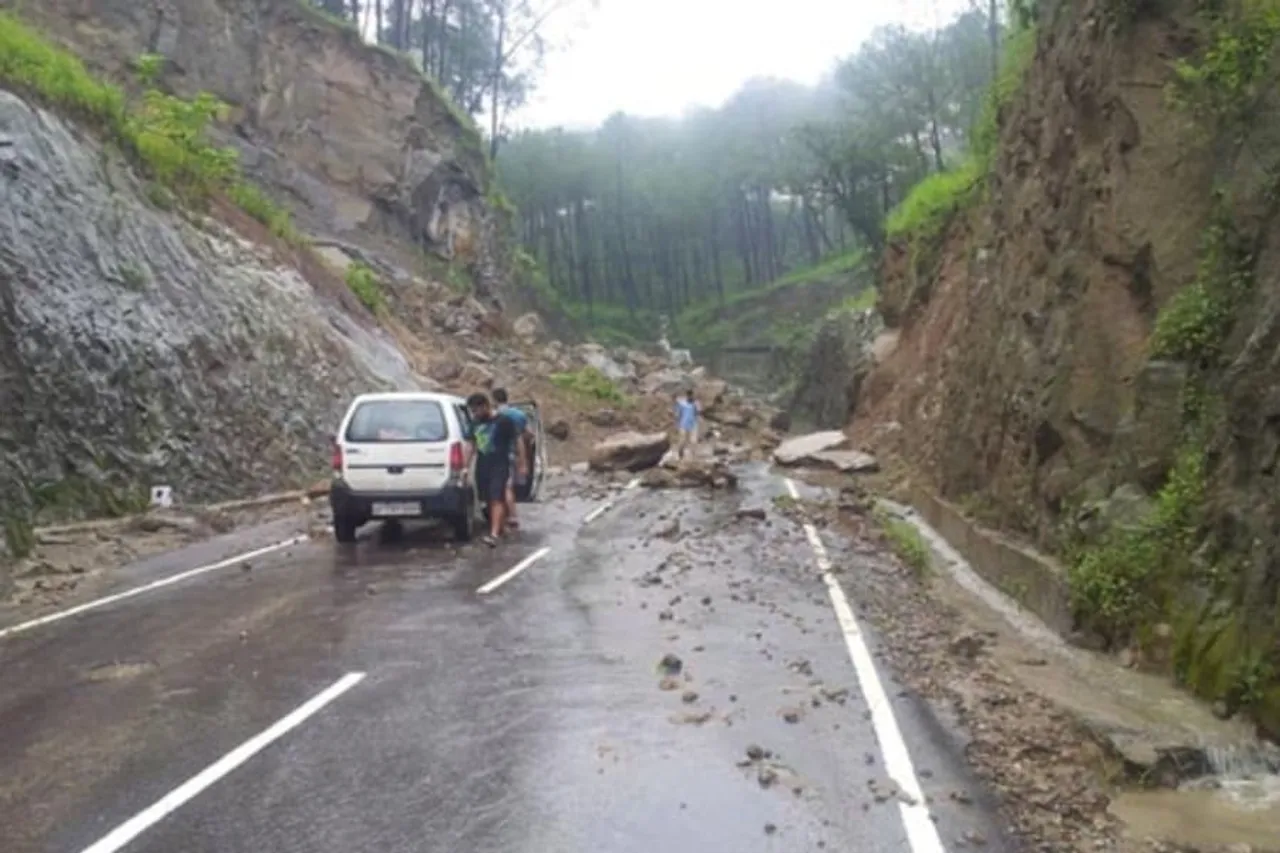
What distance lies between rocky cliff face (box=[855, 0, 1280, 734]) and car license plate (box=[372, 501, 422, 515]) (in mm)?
7011

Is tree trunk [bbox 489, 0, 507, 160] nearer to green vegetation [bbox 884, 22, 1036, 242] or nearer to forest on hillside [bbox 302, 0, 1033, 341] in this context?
forest on hillside [bbox 302, 0, 1033, 341]

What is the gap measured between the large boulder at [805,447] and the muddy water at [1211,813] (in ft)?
75.5

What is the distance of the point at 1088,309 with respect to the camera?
12.5 m

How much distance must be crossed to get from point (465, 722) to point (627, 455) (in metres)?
21.8

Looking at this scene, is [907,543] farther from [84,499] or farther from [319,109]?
[319,109]

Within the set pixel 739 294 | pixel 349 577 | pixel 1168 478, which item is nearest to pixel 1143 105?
pixel 1168 478

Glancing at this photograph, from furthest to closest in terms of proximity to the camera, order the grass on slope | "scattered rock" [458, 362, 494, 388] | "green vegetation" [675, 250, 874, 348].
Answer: the grass on slope → "green vegetation" [675, 250, 874, 348] → "scattered rock" [458, 362, 494, 388]

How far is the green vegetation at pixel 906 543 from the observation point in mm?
14974

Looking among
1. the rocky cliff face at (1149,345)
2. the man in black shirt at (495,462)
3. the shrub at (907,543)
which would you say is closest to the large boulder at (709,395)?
the shrub at (907,543)

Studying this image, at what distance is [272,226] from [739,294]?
254 ft

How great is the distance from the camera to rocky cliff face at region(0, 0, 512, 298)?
4019cm

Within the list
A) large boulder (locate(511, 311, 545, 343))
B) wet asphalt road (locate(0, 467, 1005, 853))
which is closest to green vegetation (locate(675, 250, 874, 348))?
large boulder (locate(511, 311, 545, 343))

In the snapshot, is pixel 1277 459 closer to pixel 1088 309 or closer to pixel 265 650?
pixel 1088 309

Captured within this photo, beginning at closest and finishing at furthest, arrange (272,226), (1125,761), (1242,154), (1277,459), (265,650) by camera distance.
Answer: (1125,761), (1277,459), (265,650), (1242,154), (272,226)
